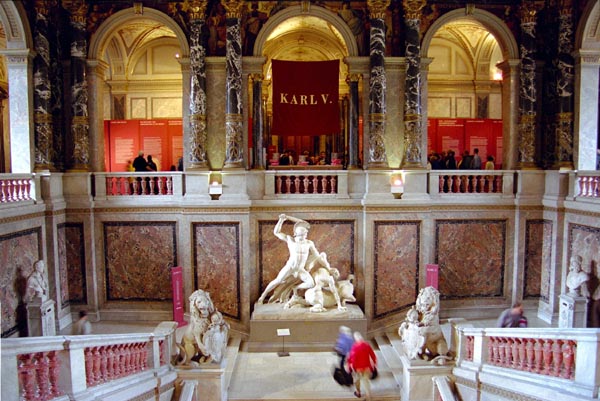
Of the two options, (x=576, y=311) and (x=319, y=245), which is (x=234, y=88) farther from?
(x=576, y=311)

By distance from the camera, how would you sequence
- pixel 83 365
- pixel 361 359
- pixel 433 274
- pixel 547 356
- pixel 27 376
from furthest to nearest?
pixel 433 274 < pixel 361 359 < pixel 547 356 < pixel 83 365 < pixel 27 376

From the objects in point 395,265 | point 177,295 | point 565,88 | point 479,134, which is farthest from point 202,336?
point 479,134

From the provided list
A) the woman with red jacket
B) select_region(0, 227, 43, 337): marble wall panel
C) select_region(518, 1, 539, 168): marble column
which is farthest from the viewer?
select_region(518, 1, 539, 168): marble column

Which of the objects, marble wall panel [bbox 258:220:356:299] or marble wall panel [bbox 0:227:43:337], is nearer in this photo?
marble wall panel [bbox 0:227:43:337]

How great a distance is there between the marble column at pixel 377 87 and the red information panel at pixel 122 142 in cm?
685

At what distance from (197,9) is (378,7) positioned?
4.22 meters

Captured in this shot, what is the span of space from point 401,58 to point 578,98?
421 cm

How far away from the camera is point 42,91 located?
11.9 metres

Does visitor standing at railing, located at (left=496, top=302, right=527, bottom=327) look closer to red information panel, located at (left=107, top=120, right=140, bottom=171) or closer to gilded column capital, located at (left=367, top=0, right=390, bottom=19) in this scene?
gilded column capital, located at (left=367, top=0, right=390, bottom=19)

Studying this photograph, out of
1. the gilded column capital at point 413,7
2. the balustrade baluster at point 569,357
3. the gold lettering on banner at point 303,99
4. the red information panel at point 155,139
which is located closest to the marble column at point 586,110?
the gilded column capital at point 413,7

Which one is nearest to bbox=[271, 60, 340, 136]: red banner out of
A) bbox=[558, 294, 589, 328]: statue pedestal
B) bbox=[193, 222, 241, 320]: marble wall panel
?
bbox=[193, 222, 241, 320]: marble wall panel

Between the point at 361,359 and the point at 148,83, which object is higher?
the point at 148,83

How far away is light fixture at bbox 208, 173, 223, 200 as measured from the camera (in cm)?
1216

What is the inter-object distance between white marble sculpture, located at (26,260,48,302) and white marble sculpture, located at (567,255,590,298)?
36.2ft
